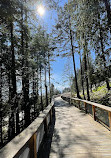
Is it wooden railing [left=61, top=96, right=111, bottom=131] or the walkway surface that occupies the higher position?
wooden railing [left=61, top=96, right=111, bottom=131]

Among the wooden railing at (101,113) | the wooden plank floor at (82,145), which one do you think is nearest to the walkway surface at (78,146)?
the wooden plank floor at (82,145)

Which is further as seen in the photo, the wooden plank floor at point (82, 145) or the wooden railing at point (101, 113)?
the wooden railing at point (101, 113)

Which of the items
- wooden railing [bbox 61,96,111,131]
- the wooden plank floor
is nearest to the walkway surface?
the wooden plank floor

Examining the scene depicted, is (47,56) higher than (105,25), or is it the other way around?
(47,56)

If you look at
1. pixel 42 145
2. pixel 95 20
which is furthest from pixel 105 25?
pixel 42 145

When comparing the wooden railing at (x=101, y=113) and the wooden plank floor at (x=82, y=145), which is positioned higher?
the wooden railing at (x=101, y=113)

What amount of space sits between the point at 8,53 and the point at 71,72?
1370 centimetres

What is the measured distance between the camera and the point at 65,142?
2.85 meters

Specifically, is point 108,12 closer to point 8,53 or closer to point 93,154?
point 93,154

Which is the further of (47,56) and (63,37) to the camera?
(47,56)

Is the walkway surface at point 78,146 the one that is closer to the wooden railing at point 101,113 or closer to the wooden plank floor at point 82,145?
the wooden plank floor at point 82,145

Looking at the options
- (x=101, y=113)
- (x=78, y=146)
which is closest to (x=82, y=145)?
(x=78, y=146)

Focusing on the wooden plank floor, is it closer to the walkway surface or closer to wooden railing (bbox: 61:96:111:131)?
the walkway surface

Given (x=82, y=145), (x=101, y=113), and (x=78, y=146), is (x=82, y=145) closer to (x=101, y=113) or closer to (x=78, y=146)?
(x=78, y=146)
